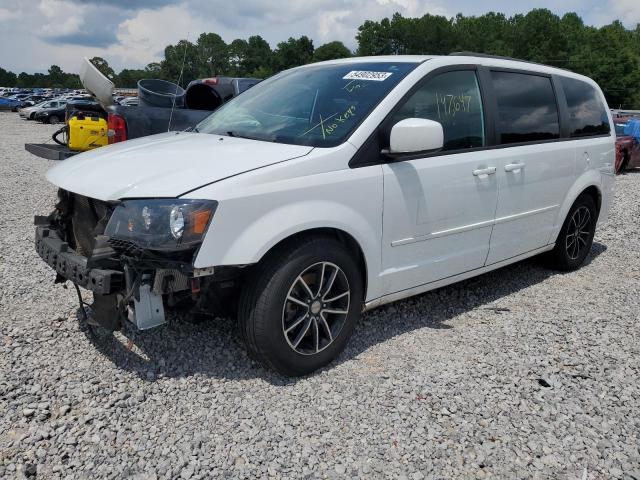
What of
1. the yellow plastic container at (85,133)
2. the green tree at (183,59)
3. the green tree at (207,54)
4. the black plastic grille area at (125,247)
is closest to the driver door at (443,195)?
the black plastic grille area at (125,247)

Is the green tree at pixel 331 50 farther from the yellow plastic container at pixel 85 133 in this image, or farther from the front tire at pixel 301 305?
the front tire at pixel 301 305

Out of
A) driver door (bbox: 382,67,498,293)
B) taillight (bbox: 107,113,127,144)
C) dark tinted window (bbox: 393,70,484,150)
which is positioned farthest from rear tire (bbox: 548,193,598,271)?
taillight (bbox: 107,113,127,144)

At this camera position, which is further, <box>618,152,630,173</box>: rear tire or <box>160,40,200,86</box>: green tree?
<box>618,152,630,173</box>: rear tire

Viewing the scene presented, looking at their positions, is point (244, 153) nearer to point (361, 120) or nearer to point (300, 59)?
point (361, 120)

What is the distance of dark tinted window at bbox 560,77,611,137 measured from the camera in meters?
5.07

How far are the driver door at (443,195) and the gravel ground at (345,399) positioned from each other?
1.71 feet

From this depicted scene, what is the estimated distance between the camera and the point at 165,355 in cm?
345

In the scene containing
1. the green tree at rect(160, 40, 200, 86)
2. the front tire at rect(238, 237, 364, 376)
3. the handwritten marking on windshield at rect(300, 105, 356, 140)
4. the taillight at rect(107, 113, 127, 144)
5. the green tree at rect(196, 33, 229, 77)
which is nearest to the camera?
the front tire at rect(238, 237, 364, 376)

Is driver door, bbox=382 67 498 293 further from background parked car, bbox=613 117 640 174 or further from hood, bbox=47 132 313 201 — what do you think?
background parked car, bbox=613 117 640 174

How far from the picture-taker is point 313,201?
10.1ft

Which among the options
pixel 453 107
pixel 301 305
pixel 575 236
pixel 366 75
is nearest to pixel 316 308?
pixel 301 305

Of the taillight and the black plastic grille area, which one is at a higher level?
the taillight

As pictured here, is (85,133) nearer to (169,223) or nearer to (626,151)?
(169,223)

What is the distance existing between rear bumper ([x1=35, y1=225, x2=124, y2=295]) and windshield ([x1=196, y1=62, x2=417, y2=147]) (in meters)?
1.25
